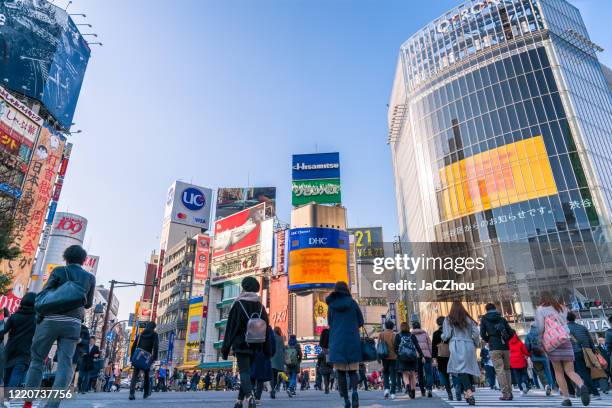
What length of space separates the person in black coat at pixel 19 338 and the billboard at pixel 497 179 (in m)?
43.0

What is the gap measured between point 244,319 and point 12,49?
38427 mm

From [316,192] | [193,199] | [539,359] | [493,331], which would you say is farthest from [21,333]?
[193,199]

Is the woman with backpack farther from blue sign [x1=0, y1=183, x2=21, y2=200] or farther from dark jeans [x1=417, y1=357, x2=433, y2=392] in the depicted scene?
blue sign [x1=0, y1=183, x2=21, y2=200]

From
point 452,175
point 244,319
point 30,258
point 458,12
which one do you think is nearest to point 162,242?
point 30,258

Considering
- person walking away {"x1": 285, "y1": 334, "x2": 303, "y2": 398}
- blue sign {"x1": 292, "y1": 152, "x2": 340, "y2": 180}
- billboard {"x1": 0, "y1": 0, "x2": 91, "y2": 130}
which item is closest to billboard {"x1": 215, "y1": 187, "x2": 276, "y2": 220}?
blue sign {"x1": 292, "y1": 152, "x2": 340, "y2": 180}

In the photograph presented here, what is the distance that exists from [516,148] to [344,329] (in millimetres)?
43588

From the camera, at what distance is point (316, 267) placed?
46.3m

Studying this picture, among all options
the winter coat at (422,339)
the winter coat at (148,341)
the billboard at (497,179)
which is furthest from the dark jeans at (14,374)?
the billboard at (497,179)

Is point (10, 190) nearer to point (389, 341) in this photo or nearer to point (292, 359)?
point (292, 359)

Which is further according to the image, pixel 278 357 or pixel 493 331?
pixel 278 357

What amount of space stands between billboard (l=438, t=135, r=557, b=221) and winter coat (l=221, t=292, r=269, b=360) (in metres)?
41.4

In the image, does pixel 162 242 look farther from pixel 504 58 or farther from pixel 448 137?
pixel 504 58

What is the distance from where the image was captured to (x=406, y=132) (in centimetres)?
6159

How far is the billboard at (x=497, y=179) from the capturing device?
39719 millimetres
